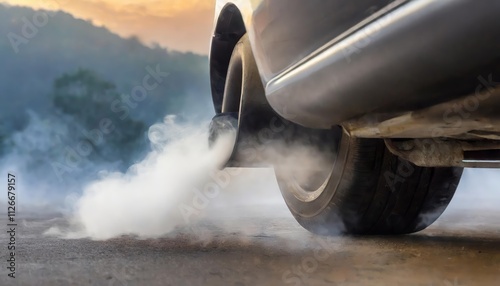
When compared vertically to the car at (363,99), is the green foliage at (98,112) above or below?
above

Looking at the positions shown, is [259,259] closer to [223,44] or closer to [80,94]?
[223,44]

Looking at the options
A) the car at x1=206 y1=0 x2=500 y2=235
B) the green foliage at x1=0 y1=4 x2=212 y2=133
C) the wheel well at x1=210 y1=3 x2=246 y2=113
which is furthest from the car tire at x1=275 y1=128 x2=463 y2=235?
the green foliage at x1=0 y1=4 x2=212 y2=133

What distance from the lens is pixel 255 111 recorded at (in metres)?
1.75

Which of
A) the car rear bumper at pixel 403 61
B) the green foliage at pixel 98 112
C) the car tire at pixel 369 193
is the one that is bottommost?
the car tire at pixel 369 193

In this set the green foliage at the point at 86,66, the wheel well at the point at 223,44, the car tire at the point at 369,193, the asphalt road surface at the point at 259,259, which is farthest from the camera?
the green foliage at the point at 86,66

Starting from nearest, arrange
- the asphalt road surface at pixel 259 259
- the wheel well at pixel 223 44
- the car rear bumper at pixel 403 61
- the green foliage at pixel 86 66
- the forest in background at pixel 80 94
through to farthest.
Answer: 1. the car rear bumper at pixel 403 61
2. the asphalt road surface at pixel 259 259
3. the wheel well at pixel 223 44
4. the forest in background at pixel 80 94
5. the green foliage at pixel 86 66

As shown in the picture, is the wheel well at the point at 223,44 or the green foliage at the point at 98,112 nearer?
the wheel well at the point at 223,44

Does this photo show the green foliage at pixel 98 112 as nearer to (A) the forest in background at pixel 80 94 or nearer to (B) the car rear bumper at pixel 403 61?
(A) the forest in background at pixel 80 94

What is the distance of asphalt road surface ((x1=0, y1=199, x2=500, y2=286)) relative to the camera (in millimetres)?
1174

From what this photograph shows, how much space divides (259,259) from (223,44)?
3.11 feet

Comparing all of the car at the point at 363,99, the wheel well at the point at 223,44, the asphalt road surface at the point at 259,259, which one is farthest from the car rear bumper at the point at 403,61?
the wheel well at the point at 223,44

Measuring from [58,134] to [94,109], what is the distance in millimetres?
362

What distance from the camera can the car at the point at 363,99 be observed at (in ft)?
2.56

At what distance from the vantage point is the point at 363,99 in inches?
38.6
